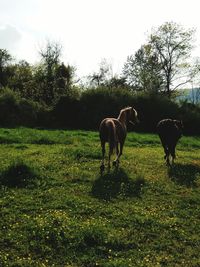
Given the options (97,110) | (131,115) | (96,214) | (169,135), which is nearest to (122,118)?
(131,115)

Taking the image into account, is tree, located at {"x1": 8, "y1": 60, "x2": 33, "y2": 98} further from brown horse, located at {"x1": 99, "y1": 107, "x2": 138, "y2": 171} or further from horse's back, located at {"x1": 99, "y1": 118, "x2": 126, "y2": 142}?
horse's back, located at {"x1": 99, "y1": 118, "x2": 126, "y2": 142}

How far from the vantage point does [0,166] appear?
14.1 meters

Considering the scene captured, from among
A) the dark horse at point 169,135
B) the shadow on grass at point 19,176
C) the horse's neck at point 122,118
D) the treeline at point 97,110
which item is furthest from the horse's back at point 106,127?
the treeline at point 97,110

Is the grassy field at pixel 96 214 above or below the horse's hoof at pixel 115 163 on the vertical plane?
below

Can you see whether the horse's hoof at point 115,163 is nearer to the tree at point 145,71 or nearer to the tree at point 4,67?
the tree at point 145,71

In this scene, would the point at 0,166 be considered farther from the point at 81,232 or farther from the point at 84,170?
the point at 81,232

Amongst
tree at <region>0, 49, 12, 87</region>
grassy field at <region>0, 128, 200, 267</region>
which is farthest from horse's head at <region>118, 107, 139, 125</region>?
tree at <region>0, 49, 12, 87</region>

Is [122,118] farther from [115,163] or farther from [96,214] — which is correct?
[96,214]

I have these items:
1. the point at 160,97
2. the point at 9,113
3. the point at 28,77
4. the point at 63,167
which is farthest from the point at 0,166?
the point at 28,77

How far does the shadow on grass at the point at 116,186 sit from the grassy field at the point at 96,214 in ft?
0.11

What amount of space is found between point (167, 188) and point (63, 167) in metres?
4.45

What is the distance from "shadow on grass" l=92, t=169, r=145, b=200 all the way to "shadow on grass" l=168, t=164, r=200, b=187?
1645 mm

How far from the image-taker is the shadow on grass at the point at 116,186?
1190 centimetres

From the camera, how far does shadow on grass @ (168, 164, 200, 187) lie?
1415 centimetres
